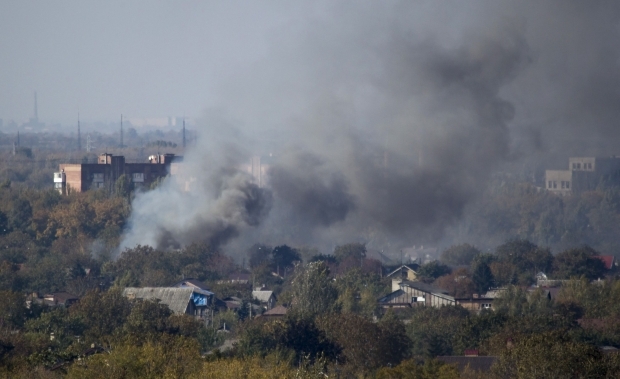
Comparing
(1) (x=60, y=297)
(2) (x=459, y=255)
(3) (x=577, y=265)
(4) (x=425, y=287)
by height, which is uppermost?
(2) (x=459, y=255)

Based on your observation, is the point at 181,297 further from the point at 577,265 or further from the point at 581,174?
the point at 581,174

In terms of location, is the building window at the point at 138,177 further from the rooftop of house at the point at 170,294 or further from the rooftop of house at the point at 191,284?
the rooftop of house at the point at 170,294

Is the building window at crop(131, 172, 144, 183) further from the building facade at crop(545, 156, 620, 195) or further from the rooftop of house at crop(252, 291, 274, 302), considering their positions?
the rooftop of house at crop(252, 291, 274, 302)

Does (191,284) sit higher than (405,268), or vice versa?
(405,268)

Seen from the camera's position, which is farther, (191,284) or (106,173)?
(106,173)

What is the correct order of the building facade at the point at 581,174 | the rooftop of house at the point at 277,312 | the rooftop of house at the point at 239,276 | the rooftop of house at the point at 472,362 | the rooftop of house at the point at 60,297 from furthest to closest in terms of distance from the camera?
the building facade at the point at 581,174 → the rooftop of house at the point at 239,276 → the rooftop of house at the point at 60,297 → the rooftop of house at the point at 277,312 → the rooftop of house at the point at 472,362

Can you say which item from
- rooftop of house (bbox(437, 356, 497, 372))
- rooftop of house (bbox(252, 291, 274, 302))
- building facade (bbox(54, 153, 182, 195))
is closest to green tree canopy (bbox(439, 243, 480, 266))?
rooftop of house (bbox(252, 291, 274, 302))

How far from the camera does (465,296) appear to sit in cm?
3747

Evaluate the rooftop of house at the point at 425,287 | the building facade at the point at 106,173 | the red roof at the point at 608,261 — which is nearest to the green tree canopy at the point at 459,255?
the red roof at the point at 608,261

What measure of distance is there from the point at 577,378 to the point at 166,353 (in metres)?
6.49

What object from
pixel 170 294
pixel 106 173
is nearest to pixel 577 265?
pixel 170 294

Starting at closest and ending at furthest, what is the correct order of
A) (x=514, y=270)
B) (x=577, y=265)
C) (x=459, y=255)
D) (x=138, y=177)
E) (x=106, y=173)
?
(x=514, y=270)
(x=577, y=265)
(x=459, y=255)
(x=106, y=173)
(x=138, y=177)

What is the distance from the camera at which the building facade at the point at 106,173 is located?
61.4m

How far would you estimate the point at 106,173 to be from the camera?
62.6m
